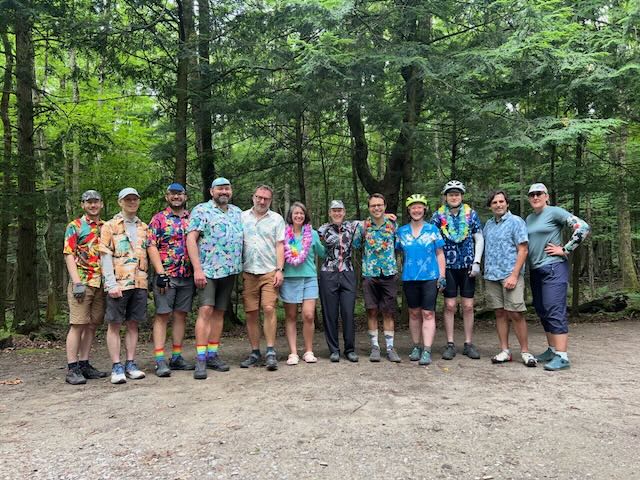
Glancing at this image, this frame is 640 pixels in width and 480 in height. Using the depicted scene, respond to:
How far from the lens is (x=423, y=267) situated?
18.7 feet

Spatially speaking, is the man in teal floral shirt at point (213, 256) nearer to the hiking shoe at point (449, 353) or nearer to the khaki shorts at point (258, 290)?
the khaki shorts at point (258, 290)

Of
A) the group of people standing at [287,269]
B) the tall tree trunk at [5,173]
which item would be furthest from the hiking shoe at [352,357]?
the tall tree trunk at [5,173]

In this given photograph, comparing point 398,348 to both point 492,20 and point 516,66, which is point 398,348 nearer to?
point 516,66

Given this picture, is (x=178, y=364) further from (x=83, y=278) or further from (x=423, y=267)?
(x=423, y=267)

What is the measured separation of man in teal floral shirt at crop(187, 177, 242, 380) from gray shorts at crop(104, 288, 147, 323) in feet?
2.08

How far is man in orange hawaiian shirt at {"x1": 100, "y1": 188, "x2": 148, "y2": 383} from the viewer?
491 centimetres

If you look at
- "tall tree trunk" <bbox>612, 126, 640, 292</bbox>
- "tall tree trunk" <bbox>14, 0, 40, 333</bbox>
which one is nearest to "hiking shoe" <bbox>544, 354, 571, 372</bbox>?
"tall tree trunk" <bbox>612, 126, 640, 292</bbox>

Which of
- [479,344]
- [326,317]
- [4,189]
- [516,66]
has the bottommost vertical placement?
[479,344]

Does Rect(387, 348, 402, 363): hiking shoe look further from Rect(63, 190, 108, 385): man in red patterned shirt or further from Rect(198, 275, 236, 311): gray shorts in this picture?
Rect(63, 190, 108, 385): man in red patterned shirt

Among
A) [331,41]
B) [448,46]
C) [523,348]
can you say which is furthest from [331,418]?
[448,46]

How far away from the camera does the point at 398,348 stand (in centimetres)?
688

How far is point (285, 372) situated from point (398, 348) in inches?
91.1

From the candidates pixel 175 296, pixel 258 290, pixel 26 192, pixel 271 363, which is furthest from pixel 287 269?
pixel 26 192

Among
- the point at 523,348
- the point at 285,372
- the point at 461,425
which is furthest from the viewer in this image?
the point at 523,348
